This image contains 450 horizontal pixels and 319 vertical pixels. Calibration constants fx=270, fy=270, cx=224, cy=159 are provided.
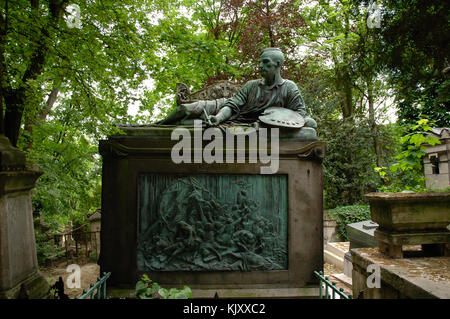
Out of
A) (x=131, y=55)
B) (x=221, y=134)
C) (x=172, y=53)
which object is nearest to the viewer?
(x=221, y=134)

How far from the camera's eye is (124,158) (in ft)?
15.1

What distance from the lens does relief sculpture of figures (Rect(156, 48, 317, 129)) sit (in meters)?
5.07

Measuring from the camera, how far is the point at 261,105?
214 inches

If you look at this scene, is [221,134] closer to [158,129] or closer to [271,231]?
[158,129]

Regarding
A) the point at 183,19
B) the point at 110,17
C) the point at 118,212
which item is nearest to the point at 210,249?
the point at 118,212

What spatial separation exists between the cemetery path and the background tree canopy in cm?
189

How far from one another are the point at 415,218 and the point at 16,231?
499 centimetres

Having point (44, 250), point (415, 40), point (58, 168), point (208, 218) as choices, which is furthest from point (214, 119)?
point (415, 40)

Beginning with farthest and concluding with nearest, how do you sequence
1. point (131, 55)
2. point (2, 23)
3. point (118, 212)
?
point (131, 55) < point (118, 212) < point (2, 23)

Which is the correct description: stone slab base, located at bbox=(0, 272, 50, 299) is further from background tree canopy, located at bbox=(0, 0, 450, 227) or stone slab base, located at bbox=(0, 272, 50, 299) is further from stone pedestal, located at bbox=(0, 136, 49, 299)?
background tree canopy, located at bbox=(0, 0, 450, 227)

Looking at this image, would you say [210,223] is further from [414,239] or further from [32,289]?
[414,239]

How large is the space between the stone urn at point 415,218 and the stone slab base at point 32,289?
4.42 meters

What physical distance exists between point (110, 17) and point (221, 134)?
10.2 ft

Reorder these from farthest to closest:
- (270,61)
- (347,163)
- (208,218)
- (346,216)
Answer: (347,163) < (346,216) < (270,61) < (208,218)
